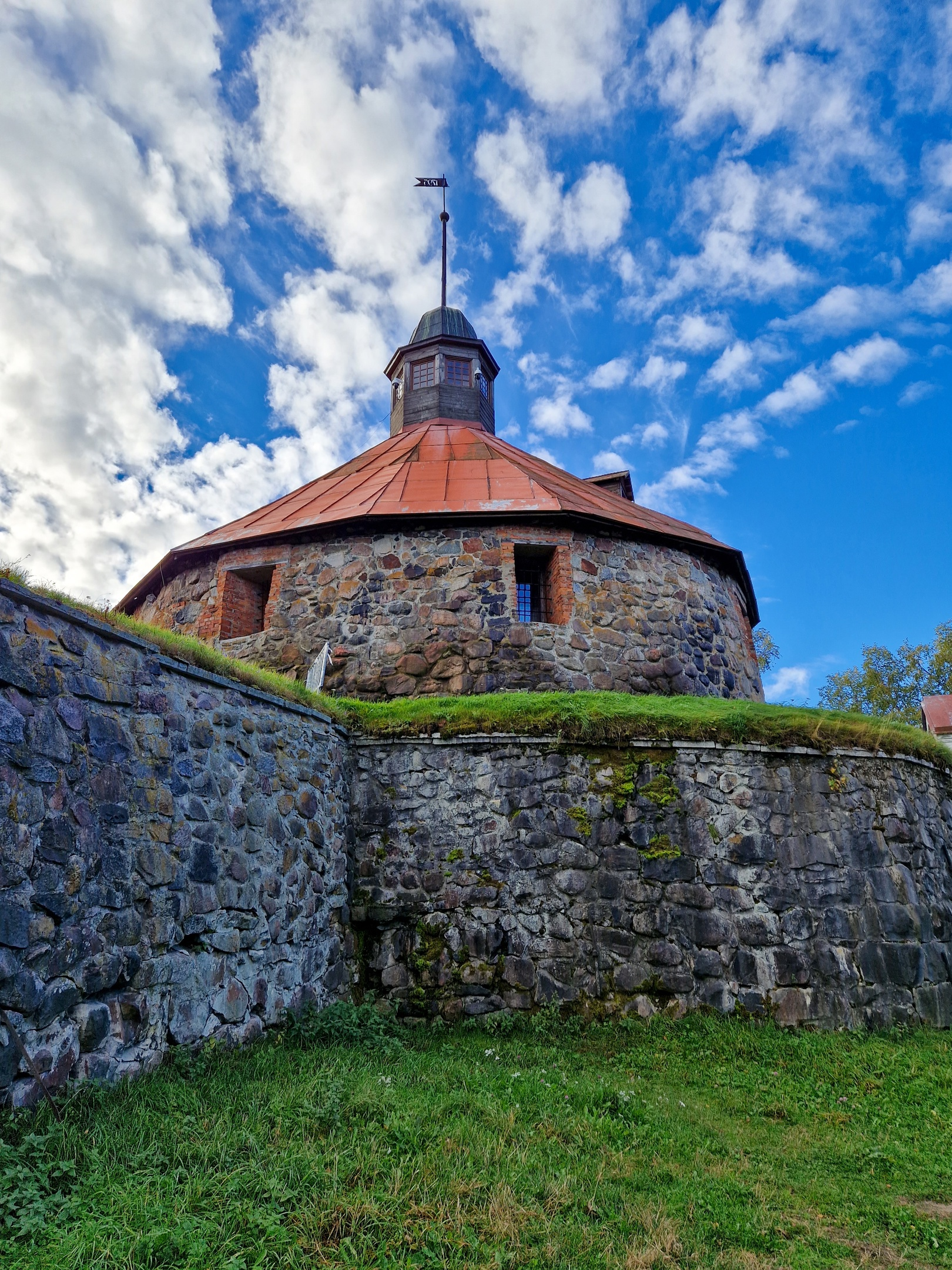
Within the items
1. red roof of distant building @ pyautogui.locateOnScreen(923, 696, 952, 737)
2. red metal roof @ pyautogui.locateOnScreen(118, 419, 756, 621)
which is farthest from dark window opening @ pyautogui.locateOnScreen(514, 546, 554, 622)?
red roof of distant building @ pyautogui.locateOnScreen(923, 696, 952, 737)

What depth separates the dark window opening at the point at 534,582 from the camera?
38.4 ft

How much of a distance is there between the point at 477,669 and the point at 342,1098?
657cm

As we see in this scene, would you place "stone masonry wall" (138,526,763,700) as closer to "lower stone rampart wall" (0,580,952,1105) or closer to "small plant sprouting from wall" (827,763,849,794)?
"lower stone rampart wall" (0,580,952,1105)

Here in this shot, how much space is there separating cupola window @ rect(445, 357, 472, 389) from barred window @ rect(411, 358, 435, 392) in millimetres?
422

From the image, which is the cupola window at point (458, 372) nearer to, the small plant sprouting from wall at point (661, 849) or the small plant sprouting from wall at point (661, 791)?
the small plant sprouting from wall at point (661, 791)

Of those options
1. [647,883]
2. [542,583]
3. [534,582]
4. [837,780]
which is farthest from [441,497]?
[837,780]

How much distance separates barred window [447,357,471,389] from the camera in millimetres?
18891

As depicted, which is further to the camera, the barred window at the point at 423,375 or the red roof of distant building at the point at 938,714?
the barred window at the point at 423,375

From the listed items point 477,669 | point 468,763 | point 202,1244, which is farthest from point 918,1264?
point 477,669

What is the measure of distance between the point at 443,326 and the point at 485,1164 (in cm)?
1917

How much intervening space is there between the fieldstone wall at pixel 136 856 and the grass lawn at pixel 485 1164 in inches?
17.7

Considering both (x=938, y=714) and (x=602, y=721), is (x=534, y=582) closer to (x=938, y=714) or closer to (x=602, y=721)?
(x=602, y=721)

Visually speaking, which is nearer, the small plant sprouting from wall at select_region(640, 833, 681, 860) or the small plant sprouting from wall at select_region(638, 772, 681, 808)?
the small plant sprouting from wall at select_region(640, 833, 681, 860)

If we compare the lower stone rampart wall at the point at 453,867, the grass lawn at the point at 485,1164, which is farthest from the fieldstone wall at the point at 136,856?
the grass lawn at the point at 485,1164
